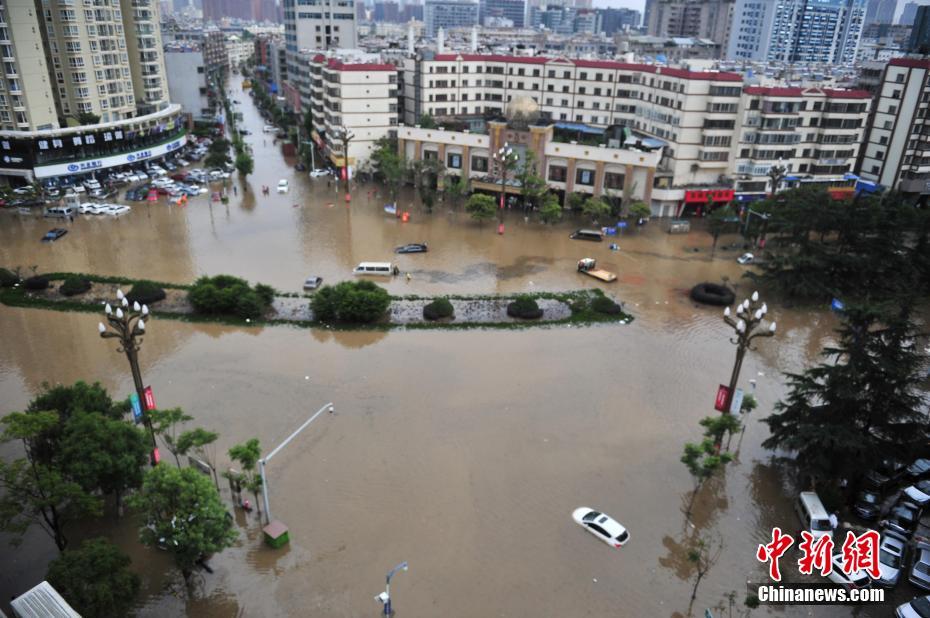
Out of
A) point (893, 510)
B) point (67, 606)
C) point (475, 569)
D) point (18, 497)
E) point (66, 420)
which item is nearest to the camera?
point (67, 606)

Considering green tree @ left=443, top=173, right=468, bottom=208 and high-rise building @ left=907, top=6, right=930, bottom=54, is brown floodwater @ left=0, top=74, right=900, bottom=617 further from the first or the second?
high-rise building @ left=907, top=6, right=930, bottom=54

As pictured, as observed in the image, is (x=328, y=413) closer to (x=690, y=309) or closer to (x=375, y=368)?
(x=375, y=368)

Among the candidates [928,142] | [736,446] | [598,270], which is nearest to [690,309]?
[598,270]

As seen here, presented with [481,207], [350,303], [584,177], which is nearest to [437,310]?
[350,303]

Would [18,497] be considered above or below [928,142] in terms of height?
below

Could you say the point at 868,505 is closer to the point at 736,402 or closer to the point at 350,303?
the point at 736,402

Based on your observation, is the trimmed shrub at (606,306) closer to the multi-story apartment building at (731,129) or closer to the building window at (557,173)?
the multi-story apartment building at (731,129)
